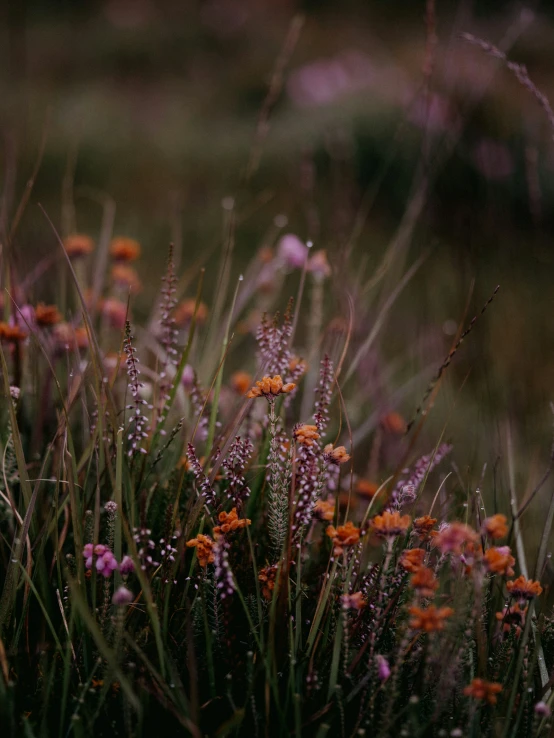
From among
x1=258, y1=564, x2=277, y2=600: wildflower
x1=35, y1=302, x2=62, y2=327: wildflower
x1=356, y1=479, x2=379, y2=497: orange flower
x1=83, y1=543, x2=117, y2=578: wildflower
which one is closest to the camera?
x1=83, y1=543, x2=117, y2=578: wildflower

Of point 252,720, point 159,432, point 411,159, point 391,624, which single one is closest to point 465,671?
point 391,624

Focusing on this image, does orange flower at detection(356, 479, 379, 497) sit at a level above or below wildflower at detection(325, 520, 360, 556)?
below

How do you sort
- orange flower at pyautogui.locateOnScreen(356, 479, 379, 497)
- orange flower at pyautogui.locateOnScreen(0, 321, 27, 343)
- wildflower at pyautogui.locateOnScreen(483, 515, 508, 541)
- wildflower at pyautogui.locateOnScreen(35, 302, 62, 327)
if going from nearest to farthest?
1. wildflower at pyautogui.locateOnScreen(483, 515, 508, 541)
2. orange flower at pyautogui.locateOnScreen(0, 321, 27, 343)
3. wildflower at pyautogui.locateOnScreen(35, 302, 62, 327)
4. orange flower at pyautogui.locateOnScreen(356, 479, 379, 497)

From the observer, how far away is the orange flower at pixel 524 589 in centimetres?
82

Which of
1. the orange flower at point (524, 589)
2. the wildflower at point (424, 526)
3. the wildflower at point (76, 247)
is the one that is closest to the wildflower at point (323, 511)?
the wildflower at point (424, 526)

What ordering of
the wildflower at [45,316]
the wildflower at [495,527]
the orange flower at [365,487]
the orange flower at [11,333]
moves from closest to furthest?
the wildflower at [495,527]
the orange flower at [11,333]
the wildflower at [45,316]
the orange flower at [365,487]

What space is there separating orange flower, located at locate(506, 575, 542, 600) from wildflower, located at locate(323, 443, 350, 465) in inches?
9.8

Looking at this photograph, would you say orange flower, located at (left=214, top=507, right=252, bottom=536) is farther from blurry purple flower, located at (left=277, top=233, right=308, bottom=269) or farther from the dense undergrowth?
blurry purple flower, located at (left=277, top=233, right=308, bottom=269)

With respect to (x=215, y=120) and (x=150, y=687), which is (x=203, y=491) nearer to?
(x=150, y=687)

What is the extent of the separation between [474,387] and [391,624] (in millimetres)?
1792

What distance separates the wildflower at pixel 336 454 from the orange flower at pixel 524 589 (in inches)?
9.8

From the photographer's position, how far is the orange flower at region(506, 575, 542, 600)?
82cm

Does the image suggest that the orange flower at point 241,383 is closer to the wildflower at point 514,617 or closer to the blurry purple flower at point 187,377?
the blurry purple flower at point 187,377

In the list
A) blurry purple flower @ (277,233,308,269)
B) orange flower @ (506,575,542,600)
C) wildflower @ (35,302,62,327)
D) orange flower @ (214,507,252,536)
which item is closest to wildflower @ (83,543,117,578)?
orange flower @ (214,507,252,536)
